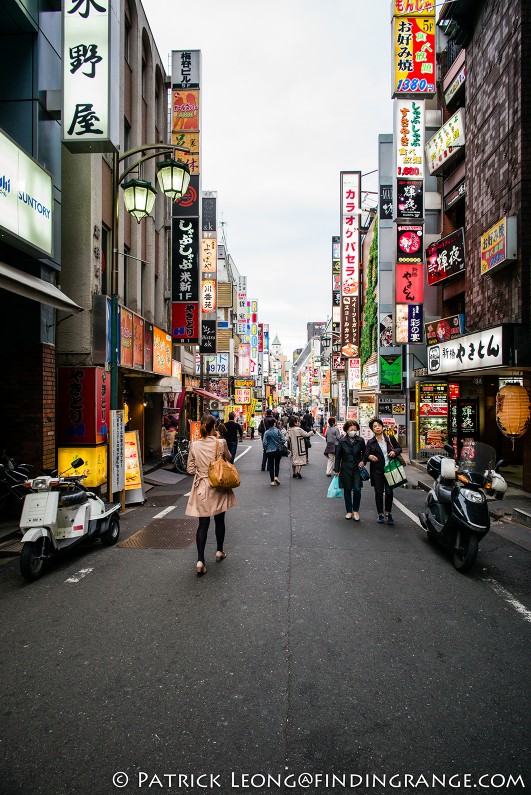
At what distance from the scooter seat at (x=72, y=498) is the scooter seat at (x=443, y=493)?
5.32m

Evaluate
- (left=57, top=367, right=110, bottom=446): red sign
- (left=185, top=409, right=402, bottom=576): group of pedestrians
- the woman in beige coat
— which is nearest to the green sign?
(left=185, top=409, right=402, bottom=576): group of pedestrians

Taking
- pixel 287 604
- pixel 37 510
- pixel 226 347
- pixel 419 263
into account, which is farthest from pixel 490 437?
pixel 226 347

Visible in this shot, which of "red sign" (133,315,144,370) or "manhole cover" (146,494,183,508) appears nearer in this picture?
"manhole cover" (146,494,183,508)

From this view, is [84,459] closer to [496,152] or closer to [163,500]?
[163,500]

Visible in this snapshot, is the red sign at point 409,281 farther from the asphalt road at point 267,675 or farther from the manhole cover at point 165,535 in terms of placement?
the asphalt road at point 267,675

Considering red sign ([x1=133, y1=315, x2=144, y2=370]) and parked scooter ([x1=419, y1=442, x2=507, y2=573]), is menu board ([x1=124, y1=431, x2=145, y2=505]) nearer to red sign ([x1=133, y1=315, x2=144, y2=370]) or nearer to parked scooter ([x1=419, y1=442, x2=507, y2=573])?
red sign ([x1=133, y1=315, x2=144, y2=370])

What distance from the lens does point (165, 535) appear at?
8.28 meters

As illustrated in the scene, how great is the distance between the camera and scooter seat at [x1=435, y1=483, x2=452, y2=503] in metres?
6.94

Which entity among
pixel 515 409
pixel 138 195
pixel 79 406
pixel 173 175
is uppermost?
pixel 173 175

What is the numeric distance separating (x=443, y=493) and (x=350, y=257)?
2815cm

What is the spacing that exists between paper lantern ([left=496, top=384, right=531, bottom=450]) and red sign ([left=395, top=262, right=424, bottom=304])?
357 inches

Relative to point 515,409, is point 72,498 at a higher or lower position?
lower

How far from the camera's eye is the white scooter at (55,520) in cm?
596

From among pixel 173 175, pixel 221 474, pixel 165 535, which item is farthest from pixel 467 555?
pixel 173 175
